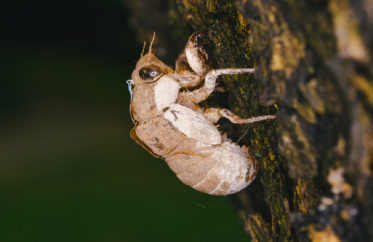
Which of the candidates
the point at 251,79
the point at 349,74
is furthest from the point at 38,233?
the point at 349,74

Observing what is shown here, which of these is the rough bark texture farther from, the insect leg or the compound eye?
the compound eye

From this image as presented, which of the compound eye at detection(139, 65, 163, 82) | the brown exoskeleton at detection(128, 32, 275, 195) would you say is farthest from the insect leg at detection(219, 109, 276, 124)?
the compound eye at detection(139, 65, 163, 82)

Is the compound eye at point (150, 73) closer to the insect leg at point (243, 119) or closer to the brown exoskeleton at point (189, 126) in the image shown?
the brown exoskeleton at point (189, 126)

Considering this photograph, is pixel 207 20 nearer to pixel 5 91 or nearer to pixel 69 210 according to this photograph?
pixel 69 210

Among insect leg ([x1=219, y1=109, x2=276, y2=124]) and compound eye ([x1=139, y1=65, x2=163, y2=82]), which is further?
compound eye ([x1=139, y1=65, x2=163, y2=82])

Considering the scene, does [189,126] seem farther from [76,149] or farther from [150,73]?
[76,149]

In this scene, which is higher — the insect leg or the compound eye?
the compound eye
